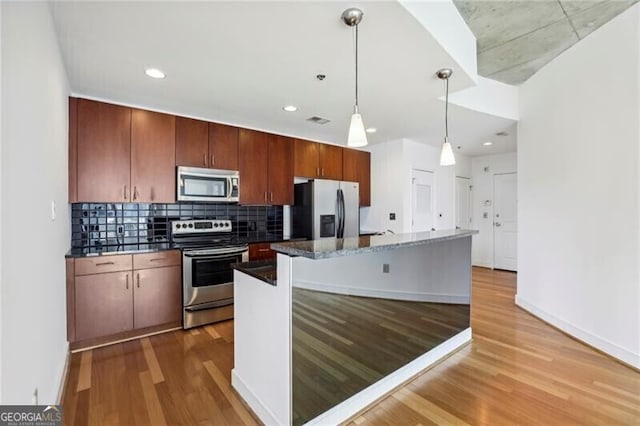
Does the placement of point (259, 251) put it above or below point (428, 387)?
above

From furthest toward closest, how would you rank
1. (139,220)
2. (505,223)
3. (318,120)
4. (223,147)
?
(505,223)
(318,120)
(223,147)
(139,220)

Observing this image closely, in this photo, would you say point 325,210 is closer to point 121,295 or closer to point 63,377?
point 121,295

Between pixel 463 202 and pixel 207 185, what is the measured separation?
5.27 m

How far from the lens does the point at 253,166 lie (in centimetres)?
383

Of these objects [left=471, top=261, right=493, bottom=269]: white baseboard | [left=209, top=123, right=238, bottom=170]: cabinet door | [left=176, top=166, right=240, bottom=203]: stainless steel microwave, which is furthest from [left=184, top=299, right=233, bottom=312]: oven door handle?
[left=471, top=261, right=493, bottom=269]: white baseboard

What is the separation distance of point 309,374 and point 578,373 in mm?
2186

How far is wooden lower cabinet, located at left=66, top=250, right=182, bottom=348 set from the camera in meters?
2.58

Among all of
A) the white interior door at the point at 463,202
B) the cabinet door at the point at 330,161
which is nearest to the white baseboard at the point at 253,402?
the cabinet door at the point at 330,161

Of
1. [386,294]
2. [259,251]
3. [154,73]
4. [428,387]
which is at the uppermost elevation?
[154,73]

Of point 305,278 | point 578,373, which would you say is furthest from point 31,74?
point 578,373

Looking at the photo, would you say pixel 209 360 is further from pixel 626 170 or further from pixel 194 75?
pixel 626 170

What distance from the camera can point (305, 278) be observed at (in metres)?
1.61

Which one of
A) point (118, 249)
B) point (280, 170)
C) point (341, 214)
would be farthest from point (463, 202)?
point (118, 249)

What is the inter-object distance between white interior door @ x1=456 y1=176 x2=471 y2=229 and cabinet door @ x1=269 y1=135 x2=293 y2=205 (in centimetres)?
382
